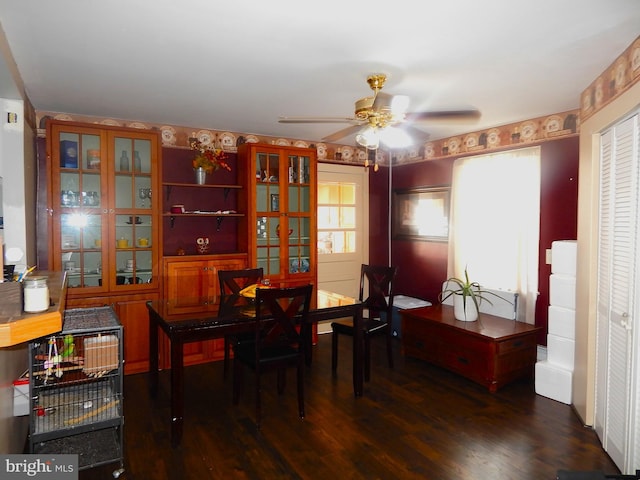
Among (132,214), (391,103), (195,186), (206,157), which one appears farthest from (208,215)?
(391,103)

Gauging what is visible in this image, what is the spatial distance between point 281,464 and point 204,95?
105 inches

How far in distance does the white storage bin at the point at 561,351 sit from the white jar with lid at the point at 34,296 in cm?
353

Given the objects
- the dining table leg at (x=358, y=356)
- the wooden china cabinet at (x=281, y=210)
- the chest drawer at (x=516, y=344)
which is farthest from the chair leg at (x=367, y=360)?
the wooden china cabinet at (x=281, y=210)

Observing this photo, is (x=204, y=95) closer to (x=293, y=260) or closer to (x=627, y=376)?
(x=293, y=260)

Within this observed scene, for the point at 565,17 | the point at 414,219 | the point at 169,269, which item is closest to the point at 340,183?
the point at 414,219

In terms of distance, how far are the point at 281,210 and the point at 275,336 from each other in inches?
74.9

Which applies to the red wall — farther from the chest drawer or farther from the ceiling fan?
the ceiling fan

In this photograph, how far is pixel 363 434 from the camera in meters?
2.83

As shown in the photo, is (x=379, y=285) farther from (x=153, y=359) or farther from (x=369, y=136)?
(x=153, y=359)

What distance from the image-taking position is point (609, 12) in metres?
1.97

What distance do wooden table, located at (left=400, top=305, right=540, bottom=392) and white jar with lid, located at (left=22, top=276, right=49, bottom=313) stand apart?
125 inches

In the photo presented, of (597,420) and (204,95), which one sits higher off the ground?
(204,95)

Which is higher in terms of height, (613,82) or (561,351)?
(613,82)

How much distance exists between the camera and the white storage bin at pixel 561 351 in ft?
10.8
